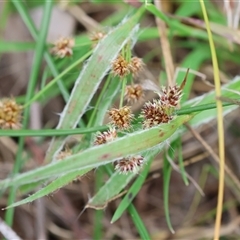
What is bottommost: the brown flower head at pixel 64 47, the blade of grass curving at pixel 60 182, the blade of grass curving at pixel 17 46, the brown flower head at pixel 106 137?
the blade of grass curving at pixel 60 182

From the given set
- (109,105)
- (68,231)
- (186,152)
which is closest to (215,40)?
(186,152)

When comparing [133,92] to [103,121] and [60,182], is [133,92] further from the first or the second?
[60,182]

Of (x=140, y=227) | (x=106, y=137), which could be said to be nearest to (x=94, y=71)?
(x=106, y=137)

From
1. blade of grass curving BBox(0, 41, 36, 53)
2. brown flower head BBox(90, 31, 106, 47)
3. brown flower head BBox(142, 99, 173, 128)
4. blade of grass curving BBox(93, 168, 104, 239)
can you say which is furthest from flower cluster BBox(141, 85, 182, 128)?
blade of grass curving BBox(0, 41, 36, 53)

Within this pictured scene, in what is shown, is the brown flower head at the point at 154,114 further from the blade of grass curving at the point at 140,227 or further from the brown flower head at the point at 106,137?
the blade of grass curving at the point at 140,227

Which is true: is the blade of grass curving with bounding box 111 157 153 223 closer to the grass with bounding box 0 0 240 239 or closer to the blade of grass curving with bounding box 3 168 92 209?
the grass with bounding box 0 0 240 239

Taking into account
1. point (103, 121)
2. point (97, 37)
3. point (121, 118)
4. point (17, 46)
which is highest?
point (17, 46)

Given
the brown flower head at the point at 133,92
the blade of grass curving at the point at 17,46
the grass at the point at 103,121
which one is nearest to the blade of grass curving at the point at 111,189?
the grass at the point at 103,121
